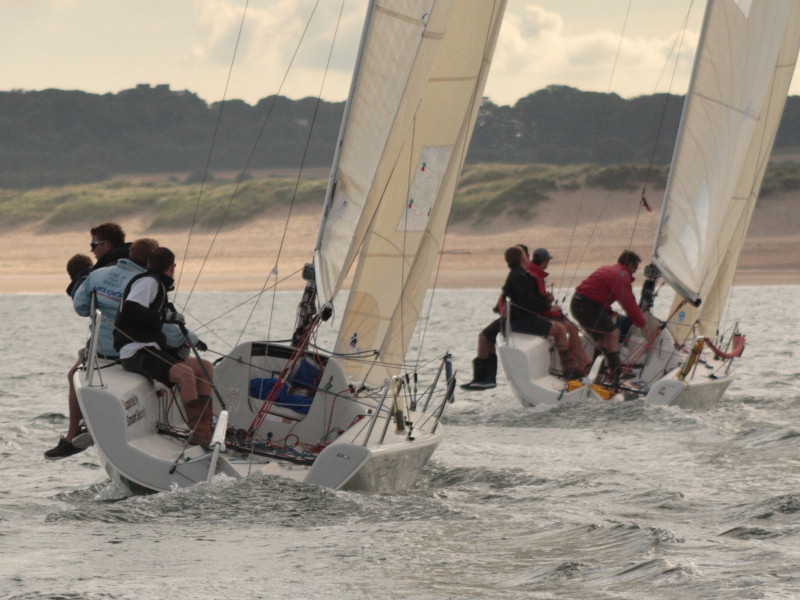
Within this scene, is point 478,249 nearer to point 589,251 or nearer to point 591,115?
point 589,251

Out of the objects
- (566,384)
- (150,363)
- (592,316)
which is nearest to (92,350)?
(150,363)

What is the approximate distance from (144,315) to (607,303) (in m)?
5.36

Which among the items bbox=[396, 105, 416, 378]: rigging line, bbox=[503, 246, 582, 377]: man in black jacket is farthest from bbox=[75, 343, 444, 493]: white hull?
bbox=[503, 246, 582, 377]: man in black jacket

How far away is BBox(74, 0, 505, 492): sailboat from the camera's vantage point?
603 cm

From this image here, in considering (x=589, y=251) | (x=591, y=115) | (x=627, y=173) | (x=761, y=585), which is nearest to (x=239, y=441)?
(x=761, y=585)

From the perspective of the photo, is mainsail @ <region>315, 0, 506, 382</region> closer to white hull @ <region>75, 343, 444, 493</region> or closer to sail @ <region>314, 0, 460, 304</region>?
sail @ <region>314, 0, 460, 304</region>

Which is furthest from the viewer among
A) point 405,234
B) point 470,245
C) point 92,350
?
point 470,245

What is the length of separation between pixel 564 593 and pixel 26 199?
151 feet

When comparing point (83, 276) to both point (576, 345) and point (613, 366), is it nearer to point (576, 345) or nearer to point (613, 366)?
point (576, 345)

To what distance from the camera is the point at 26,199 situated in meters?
48.1

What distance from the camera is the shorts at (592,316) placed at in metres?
10.6

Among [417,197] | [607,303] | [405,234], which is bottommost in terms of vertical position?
[607,303]

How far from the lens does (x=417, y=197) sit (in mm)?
8312

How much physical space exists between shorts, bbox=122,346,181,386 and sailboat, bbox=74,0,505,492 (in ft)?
0.26
